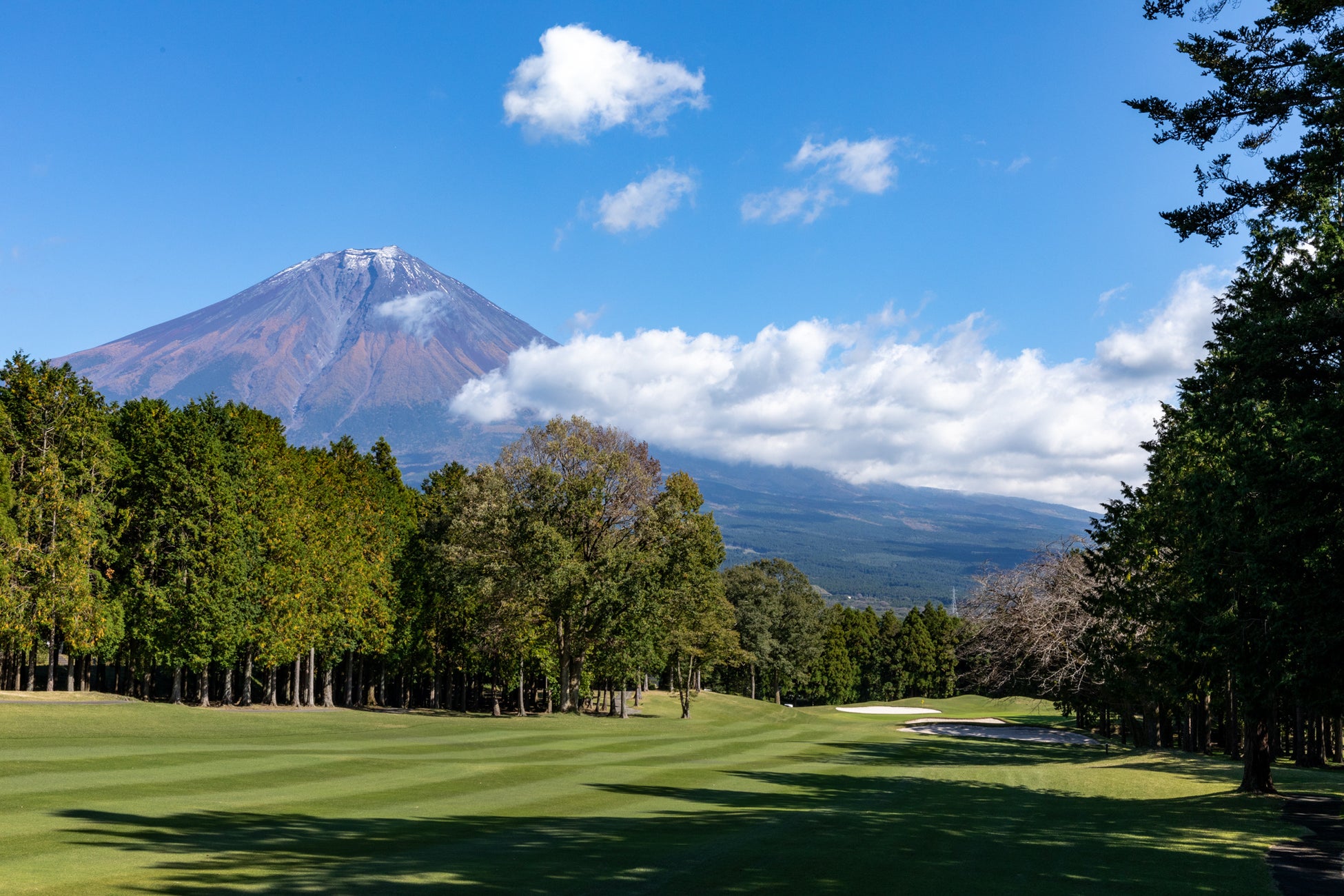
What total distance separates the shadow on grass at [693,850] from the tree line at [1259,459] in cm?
454

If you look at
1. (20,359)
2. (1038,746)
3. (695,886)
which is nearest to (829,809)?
(695,886)

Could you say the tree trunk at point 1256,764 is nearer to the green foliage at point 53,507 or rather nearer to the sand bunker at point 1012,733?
the sand bunker at point 1012,733

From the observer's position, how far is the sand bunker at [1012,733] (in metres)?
55.4

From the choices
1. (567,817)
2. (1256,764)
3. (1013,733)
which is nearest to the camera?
(567,817)

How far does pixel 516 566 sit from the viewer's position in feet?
151

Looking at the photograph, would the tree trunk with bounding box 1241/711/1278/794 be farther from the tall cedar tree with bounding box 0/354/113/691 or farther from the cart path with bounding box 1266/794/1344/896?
the tall cedar tree with bounding box 0/354/113/691

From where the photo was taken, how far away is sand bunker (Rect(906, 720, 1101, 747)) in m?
55.4

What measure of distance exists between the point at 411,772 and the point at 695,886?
1337cm

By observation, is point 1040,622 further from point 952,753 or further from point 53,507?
point 53,507

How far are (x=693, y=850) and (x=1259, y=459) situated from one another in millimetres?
13449

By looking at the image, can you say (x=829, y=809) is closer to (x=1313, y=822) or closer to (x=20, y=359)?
(x=1313, y=822)

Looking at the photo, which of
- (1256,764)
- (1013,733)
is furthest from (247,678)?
(1013,733)

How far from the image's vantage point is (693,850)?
14930mm

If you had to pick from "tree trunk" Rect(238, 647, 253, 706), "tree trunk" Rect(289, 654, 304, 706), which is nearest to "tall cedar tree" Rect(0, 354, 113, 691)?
"tree trunk" Rect(238, 647, 253, 706)
